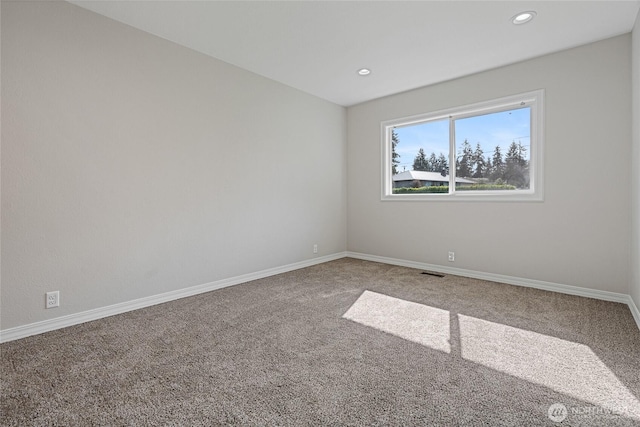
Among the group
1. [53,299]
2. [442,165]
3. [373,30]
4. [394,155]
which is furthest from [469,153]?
[53,299]

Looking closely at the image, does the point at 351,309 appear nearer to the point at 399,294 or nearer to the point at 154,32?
the point at 399,294

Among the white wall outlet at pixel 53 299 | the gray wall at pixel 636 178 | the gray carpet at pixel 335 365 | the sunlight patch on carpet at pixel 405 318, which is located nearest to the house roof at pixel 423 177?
the gray wall at pixel 636 178

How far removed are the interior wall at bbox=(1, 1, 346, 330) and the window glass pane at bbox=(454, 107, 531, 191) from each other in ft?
7.66

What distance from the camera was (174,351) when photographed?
204cm

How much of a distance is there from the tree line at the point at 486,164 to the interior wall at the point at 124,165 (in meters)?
2.05

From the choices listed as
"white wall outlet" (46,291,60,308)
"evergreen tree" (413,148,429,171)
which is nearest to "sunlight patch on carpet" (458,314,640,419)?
"evergreen tree" (413,148,429,171)

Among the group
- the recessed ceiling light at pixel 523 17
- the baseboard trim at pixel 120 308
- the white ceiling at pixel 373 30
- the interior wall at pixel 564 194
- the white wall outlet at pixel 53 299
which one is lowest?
the baseboard trim at pixel 120 308

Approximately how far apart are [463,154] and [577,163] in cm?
121

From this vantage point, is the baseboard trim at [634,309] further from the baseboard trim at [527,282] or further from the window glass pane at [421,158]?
the window glass pane at [421,158]

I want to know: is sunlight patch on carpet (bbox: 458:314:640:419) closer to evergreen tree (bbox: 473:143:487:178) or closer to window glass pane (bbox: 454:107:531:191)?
window glass pane (bbox: 454:107:531:191)

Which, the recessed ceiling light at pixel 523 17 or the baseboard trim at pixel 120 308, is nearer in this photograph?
the baseboard trim at pixel 120 308

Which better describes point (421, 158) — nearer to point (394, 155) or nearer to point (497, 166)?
point (394, 155)

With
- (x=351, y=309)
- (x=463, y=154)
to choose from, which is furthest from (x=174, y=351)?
(x=463, y=154)

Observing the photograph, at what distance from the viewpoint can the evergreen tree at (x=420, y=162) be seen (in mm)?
4473
